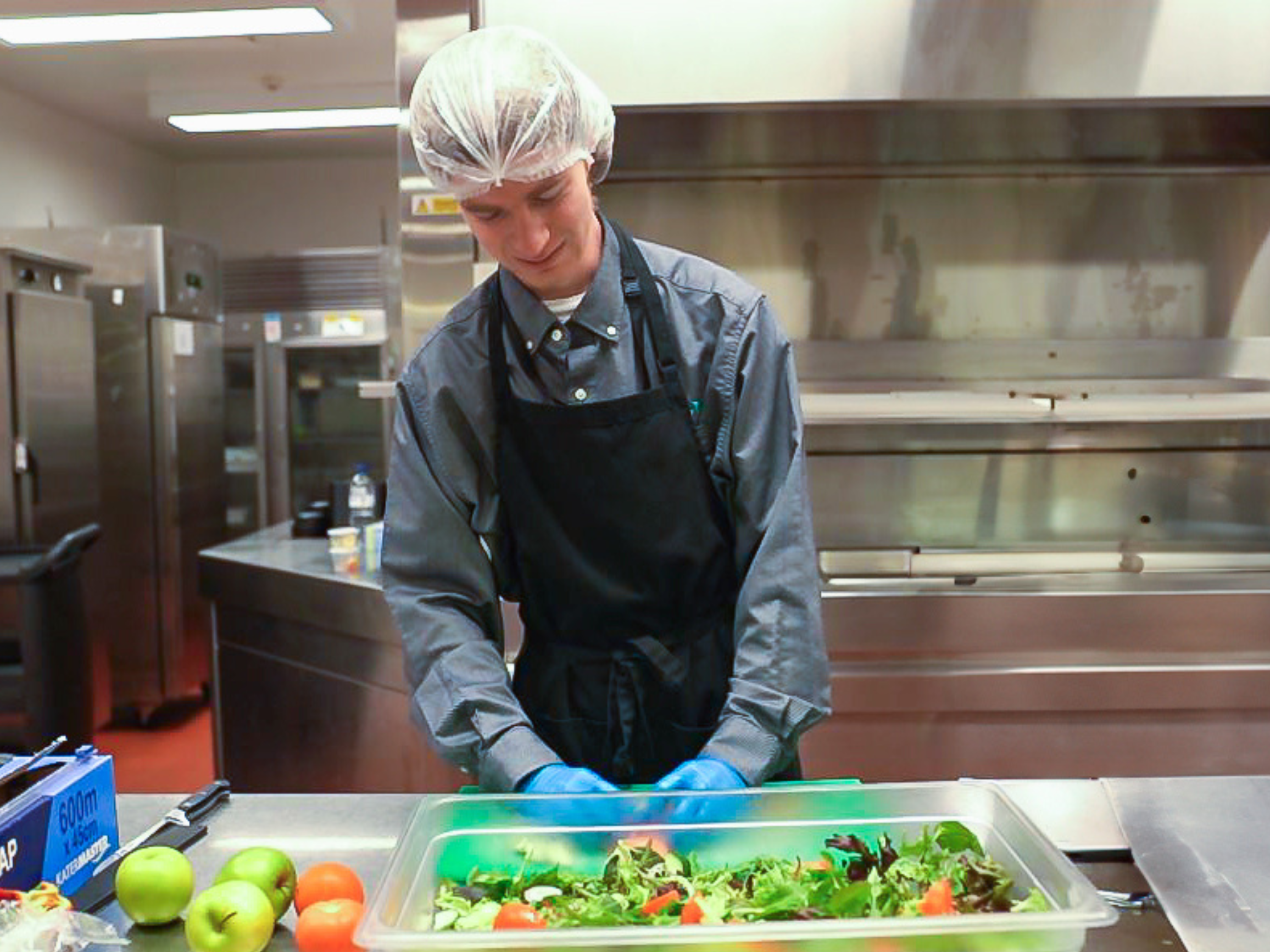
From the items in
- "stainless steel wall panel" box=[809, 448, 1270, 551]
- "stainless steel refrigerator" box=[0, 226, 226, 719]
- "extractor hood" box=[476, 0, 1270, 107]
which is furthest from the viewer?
"stainless steel refrigerator" box=[0, 226, 226, 719]

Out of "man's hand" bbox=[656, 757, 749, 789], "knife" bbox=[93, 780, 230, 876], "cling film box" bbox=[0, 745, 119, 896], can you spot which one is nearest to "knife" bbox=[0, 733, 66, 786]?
"cling film box" bbox=[0, 745, 119, 896]

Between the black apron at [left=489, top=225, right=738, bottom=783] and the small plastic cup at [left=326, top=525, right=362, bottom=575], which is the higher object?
the black apron at [left=489, top=225, right=738, bottom=783]

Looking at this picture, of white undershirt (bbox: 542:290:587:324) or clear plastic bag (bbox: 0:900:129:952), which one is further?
white undershirt (bbox: 542:290:587:324)

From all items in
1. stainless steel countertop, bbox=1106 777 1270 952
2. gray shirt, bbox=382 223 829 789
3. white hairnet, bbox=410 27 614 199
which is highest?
white hairnet, bbox=410 27 614 199

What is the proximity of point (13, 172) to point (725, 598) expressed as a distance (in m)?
5.41

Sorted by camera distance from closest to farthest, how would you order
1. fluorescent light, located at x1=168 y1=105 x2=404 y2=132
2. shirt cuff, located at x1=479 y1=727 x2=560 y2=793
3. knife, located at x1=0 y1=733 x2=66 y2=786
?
knife, located at x1=0 y1=733 x2=66 y2=786 → shirt cuff, located at x1=479 y1=727 x2=560 y2=793 → fluorescent light, located at x1=168 y1=105 x2=404 y2=132

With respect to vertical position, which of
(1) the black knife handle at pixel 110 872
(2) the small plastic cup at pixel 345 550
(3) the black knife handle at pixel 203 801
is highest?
(2) the small plastic cup at pixel 345 550

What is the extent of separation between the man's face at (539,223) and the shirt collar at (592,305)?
4 cm

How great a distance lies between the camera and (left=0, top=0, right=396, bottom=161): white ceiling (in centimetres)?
470

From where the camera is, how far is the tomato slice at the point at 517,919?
0.89 meters

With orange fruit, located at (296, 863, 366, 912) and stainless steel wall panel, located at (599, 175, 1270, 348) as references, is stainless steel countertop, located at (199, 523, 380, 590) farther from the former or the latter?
orange fruit, located at (296, 863, 366, 912)

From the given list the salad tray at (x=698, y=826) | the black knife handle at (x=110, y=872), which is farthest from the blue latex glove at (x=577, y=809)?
the black knife handle at (x=110, y=872)

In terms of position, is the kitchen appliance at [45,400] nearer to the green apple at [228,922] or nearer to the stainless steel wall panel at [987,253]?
the stainless steel wall panel at [987,253]

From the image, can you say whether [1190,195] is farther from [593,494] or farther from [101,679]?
[101,679]
